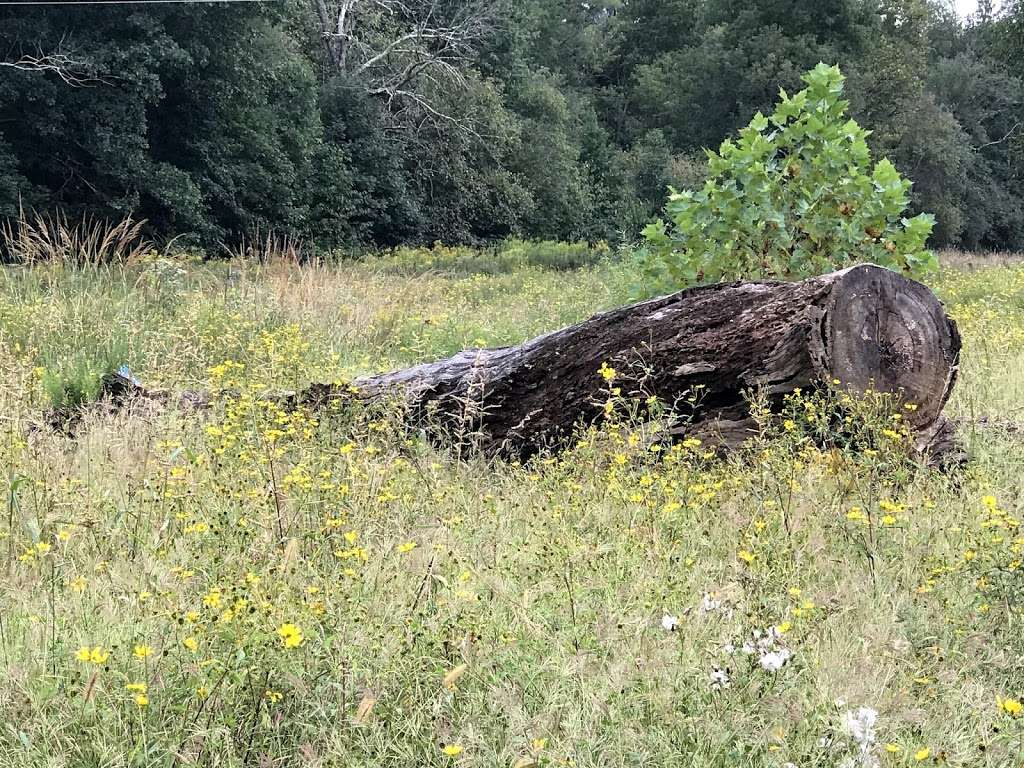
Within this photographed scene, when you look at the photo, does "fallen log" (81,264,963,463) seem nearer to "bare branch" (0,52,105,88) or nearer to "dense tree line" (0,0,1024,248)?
"bare branch" (0,52,105,88)

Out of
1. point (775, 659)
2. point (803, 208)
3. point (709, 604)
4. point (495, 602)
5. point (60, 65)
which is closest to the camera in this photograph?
point (775, 659)

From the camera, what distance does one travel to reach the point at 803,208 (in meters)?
6.04

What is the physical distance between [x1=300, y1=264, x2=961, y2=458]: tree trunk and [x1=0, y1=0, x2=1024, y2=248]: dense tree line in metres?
17.1

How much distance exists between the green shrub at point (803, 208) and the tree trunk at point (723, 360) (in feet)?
4.68

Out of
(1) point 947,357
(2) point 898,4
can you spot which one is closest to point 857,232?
(1) point 947,357

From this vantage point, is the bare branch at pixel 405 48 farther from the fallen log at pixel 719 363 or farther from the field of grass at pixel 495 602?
the field of grass at pixel 495 602

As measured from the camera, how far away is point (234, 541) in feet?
9.68

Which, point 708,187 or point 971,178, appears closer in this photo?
point 708,187

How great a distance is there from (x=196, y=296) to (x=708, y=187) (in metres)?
4.32

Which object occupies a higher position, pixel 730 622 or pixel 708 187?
Result: pixel 708 187

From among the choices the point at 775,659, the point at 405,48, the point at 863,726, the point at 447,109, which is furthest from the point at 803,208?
the point at 405,48

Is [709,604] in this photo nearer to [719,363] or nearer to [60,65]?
[719,363]

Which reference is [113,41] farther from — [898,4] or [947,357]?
[898,4]

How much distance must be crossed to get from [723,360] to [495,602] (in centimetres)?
208
